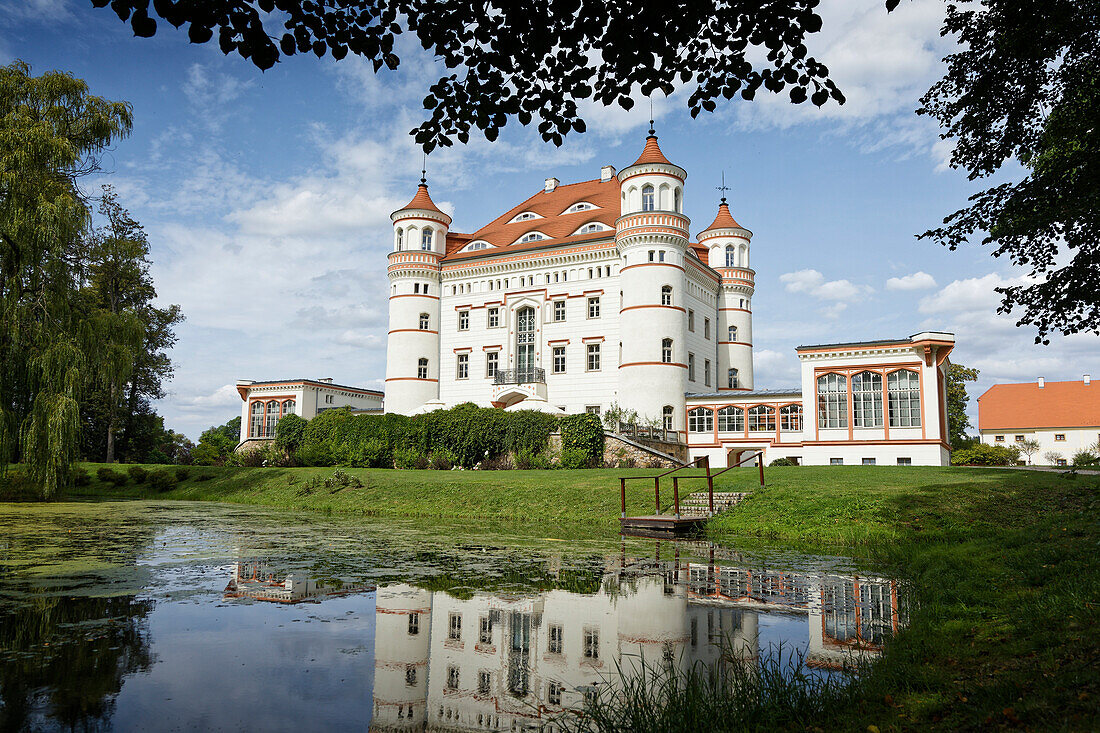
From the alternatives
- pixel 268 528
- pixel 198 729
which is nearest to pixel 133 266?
pixel 268 528

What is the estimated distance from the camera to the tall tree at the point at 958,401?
4644 cm

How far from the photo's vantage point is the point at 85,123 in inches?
944

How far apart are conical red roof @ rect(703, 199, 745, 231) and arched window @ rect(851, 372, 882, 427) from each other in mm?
19418

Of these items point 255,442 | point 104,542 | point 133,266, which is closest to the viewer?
point 104,542

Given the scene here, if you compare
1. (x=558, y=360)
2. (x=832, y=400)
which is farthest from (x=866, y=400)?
(x=558, y=360)

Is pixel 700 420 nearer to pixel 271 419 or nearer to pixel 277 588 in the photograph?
pixel 271 419

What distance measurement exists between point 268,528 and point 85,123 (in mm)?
15805

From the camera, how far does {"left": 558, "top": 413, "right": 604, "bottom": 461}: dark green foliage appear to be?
36.9 m

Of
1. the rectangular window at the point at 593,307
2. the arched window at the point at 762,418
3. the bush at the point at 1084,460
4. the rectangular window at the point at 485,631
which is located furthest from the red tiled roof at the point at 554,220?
the rectangular window at the point at 485,631

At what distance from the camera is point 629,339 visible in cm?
4194

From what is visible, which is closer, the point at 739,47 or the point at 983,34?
the point at 739,47

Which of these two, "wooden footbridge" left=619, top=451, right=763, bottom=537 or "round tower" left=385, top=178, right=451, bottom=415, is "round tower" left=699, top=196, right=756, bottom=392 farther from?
"wooden footbridge" left=619, top=451, right=763, bottom=537

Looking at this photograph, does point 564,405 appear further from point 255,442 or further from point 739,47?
point 739,47

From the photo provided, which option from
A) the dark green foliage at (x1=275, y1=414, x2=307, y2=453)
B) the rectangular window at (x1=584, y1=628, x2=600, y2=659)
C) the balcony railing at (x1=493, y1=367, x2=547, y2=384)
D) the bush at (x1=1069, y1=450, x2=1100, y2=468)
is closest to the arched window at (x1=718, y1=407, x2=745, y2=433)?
the balcony railing at (x1=493, y1=367, x2=547, y2=384)
